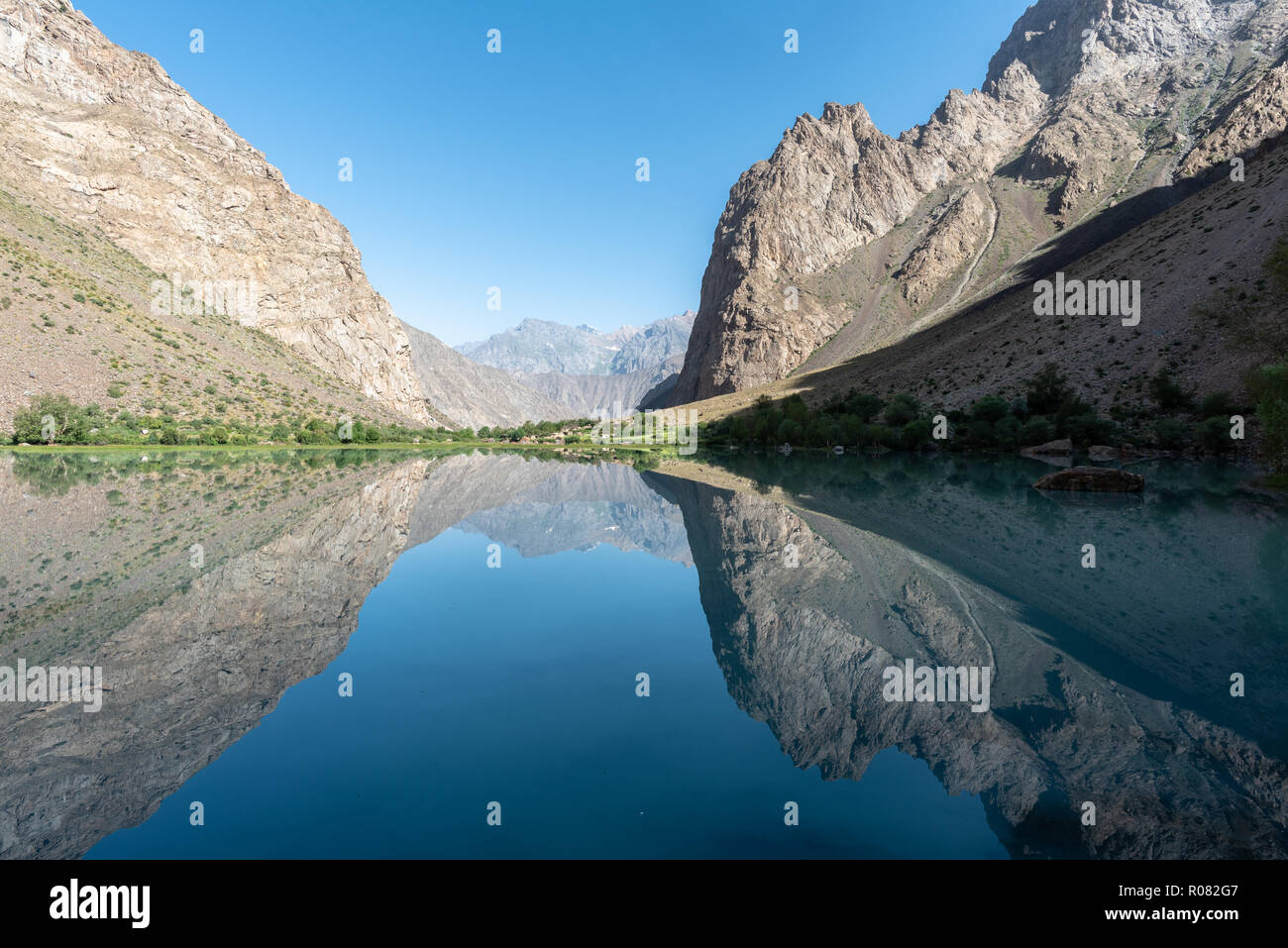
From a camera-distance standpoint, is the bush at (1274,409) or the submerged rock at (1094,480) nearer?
the bush at (1274,409)

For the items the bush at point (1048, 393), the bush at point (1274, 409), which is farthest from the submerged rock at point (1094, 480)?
the bush at point (1048, 393)

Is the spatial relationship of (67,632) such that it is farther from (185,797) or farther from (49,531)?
(49,531)

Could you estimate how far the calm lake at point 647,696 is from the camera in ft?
16.4

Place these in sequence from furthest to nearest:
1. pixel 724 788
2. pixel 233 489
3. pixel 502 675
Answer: pixel 233 489, pixel 502 675, pixel 724 788

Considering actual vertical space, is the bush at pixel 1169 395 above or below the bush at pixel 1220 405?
above

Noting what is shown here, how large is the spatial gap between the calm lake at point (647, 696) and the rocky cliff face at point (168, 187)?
11384 cm

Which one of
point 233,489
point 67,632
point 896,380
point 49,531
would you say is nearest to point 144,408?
point 233,489

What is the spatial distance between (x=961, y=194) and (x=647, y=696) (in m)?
199

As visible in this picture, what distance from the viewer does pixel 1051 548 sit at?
55.2 ft

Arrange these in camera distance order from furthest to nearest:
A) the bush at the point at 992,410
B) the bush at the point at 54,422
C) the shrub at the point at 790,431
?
the shrub at the point at 790,431, the bush at the point at 992,410, the bush at the point at 54,422

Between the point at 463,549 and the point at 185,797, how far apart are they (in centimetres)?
1300

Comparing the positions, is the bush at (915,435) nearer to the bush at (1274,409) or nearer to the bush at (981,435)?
the bush at (981,435)

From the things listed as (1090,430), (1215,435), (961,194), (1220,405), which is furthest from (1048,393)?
(961,194)
